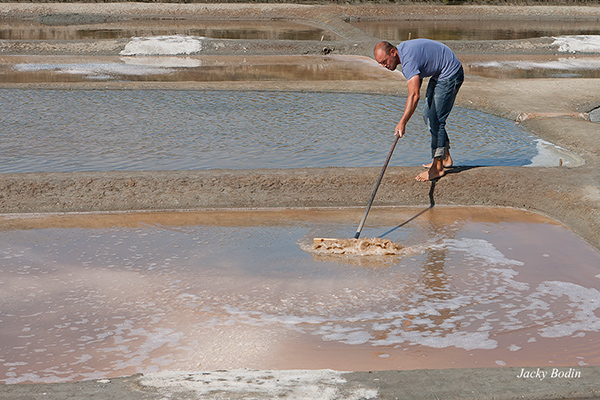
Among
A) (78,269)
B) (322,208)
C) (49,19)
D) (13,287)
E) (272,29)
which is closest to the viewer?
(13,287)

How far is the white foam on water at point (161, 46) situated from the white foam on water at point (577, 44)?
24.4ft

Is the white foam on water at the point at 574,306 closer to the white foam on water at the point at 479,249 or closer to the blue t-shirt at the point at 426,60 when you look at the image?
the white foam on water at the point at 479,249

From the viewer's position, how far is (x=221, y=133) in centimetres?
712

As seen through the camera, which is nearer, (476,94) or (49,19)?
(476,94)

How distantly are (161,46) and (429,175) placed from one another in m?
9.76

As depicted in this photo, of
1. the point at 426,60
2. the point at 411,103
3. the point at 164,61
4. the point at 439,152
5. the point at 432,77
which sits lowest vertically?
the point at 439,152

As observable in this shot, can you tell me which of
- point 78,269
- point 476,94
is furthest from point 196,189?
point 476,94

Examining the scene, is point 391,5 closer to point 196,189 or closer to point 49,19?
point 49,19

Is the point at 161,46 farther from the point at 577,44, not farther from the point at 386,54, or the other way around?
the point at 386,54

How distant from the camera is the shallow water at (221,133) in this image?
621cm

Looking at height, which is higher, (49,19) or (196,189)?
(49,19)

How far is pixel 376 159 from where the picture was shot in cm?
623

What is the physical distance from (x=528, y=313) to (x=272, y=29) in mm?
15848

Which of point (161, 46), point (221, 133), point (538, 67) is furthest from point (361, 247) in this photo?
point (161, 46)
